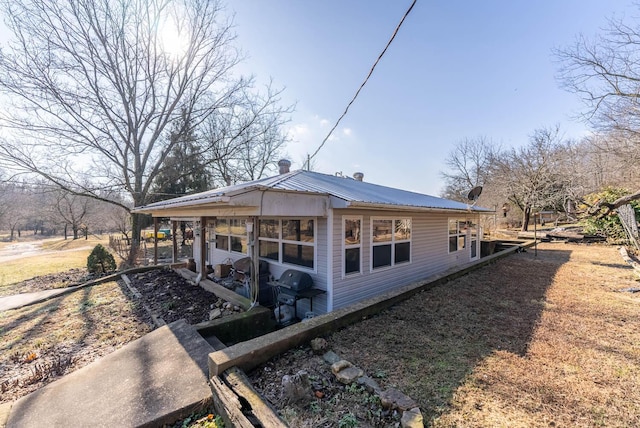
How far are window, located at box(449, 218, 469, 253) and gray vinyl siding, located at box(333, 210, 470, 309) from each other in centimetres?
29

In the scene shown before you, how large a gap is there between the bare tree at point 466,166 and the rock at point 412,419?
29.6 m

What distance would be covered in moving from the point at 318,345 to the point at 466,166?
105 ft

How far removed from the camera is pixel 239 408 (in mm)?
2367

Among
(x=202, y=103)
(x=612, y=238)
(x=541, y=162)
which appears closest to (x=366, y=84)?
(x=202, y=103)

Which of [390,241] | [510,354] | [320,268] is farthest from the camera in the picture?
[390,241]

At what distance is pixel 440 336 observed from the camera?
3.96m

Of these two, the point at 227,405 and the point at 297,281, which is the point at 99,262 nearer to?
the point at 297,281

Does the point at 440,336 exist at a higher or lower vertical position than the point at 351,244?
lower

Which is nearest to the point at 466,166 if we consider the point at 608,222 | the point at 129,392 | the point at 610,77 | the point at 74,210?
the point at 608,222

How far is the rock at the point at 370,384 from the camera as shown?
103 inches

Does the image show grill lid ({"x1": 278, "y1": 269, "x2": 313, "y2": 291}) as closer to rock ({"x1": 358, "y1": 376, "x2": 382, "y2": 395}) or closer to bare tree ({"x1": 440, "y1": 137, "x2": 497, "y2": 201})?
rock ({"x1": 358, "y1": 376, "x2": 382, "y2": 395})

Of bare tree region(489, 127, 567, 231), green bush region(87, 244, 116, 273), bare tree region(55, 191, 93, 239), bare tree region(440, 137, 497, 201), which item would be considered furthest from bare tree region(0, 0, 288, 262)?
bare tree region(440, 137, 497, 201)

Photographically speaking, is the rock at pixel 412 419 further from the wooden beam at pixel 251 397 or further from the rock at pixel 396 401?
the wooden beam at pixel 251 397

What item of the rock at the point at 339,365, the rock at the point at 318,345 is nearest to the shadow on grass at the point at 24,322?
the rock at the point at 318,345
